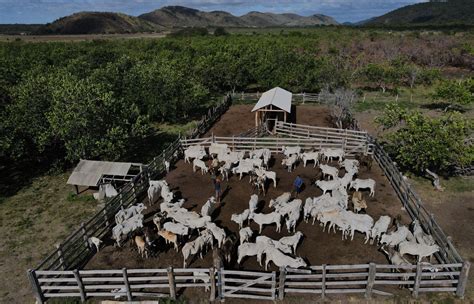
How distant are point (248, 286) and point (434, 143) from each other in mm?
14089

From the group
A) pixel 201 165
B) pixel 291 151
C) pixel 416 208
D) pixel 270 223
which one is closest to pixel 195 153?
pixel 201 165

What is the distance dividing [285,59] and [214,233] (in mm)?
36856

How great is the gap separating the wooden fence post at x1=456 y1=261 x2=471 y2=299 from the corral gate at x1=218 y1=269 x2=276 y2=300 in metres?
6.20

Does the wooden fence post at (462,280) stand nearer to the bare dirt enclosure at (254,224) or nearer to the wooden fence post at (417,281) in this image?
the wooden fence post at (417,281)

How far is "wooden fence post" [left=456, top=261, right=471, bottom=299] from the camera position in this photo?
11516mm

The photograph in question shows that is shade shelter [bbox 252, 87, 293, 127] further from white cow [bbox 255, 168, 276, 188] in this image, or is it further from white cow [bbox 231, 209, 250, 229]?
white cow [bbox 231, 209, 250, 229]

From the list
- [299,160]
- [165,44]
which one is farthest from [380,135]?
[165,44]

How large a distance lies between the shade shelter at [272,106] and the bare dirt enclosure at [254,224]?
6245 mm

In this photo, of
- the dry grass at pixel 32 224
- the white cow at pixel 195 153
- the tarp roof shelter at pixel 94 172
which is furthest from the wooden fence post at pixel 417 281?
the tarp roof shelter at pixel 94 172

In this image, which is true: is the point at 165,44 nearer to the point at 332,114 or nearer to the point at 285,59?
the point at 285,59

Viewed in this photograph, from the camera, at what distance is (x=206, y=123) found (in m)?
32.3

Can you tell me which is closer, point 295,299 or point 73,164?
point 295,299

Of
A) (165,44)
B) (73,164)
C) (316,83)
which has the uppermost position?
(165,44)

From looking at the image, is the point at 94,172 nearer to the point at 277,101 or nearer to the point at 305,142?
the point at 305,142
